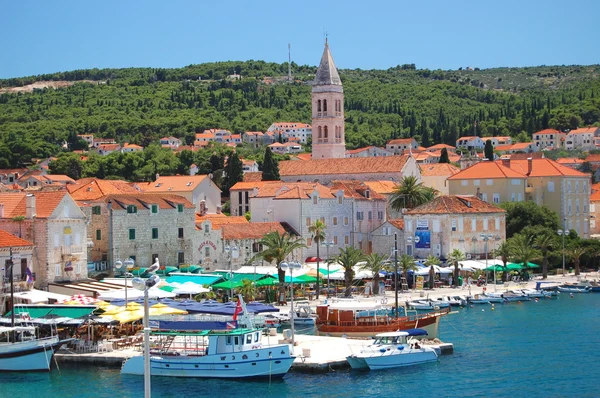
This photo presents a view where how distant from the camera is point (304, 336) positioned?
48750mm

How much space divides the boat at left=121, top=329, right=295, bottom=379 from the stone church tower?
244 feet

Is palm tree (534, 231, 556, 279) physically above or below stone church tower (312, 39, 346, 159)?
below

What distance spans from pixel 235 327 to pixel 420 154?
144 m

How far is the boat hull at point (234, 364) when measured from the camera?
4081 cm

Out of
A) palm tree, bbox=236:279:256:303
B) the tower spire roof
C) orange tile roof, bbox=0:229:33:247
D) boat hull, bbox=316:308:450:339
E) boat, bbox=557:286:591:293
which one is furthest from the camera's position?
the tower spire roof

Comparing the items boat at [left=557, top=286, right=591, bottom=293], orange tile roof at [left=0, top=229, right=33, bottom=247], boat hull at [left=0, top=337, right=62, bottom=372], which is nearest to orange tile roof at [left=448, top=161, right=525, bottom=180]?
boat at [left=557, top=286, right=591, bottom=293]

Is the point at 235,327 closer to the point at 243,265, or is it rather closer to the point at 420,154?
the point at 243,265

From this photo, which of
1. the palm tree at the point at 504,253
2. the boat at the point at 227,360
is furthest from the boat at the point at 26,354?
the palm tree at the point at 504,253

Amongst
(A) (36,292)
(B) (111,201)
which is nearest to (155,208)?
(B) (111,201)

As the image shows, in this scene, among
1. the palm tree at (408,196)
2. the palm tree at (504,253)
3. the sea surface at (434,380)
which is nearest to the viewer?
the sea surface at (434,380)

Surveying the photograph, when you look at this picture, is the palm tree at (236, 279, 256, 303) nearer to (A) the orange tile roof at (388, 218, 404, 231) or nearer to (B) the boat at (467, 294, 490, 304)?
(B) the boat at (467, 294, 490, 304)

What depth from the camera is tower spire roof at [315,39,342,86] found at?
113375 mm

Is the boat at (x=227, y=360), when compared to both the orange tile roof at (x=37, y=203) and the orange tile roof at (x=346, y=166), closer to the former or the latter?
the orange tile roof at (x=37, y=203)

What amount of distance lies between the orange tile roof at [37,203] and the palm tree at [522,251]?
3626 centimetres
